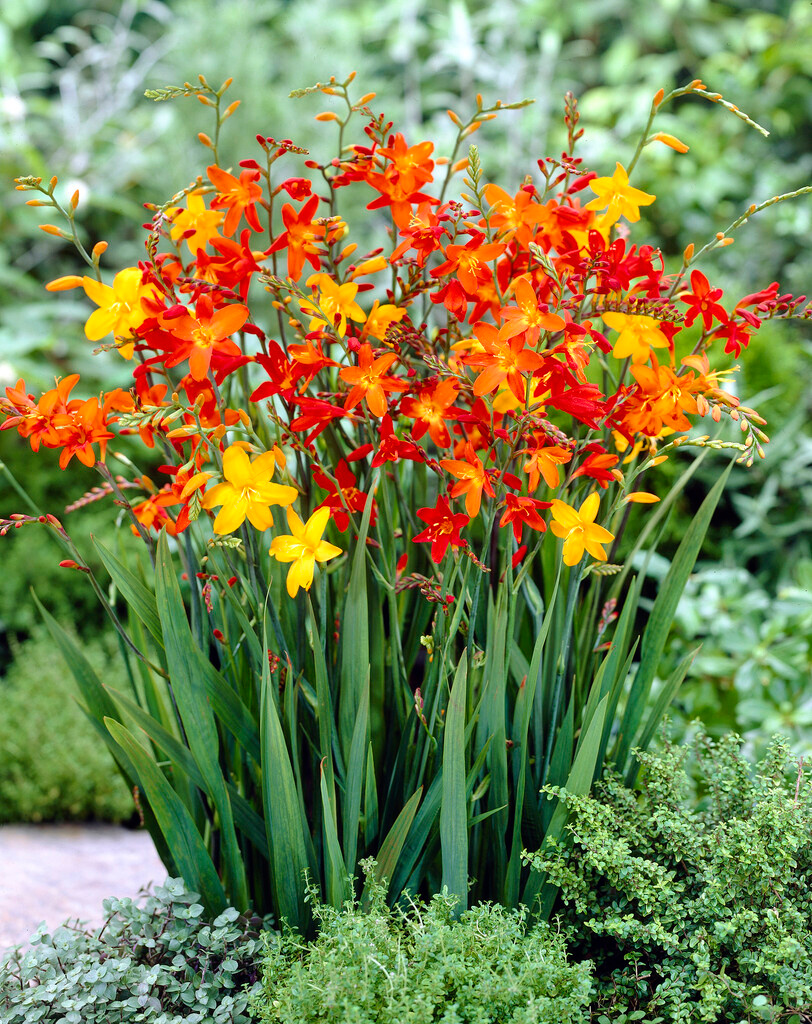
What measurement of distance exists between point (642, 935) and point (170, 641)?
718 mm

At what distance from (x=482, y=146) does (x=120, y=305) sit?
439 centimetres

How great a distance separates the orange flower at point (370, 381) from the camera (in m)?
1.01

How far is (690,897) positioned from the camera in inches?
48.1

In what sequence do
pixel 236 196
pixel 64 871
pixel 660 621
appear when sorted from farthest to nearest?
pixel 64 871 < pixel 660 621 < pixel 236 196

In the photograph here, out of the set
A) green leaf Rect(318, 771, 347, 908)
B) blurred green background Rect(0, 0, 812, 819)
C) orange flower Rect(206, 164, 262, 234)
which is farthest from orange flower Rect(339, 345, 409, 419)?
blurred green background Rect(0, 0, 812, 819)

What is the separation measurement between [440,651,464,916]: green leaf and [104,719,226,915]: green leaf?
347 mm

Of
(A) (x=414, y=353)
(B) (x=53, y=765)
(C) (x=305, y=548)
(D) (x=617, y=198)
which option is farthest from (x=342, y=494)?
(B) (x=53, y=765)

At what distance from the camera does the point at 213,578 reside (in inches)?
48.4

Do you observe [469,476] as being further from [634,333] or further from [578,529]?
[634,333]

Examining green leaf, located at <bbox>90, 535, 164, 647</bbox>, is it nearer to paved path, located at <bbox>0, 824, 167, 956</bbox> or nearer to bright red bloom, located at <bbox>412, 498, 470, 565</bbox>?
bright red bloom, located at <bbox>412, 498, 470, 565</bbox>

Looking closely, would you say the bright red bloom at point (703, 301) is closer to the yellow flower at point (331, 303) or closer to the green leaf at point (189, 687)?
the yellow flower at point (331, 303)

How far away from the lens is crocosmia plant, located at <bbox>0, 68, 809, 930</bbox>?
1.04m

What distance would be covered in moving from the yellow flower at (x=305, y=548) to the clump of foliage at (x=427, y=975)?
42cm

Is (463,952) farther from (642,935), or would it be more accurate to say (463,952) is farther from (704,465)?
(704,465)
